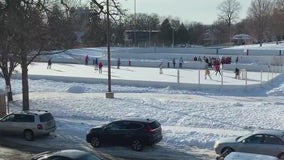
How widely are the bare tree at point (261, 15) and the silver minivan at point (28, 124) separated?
110 meters

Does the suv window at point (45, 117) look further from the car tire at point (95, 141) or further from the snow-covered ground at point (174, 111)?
the car tire at point (95, 141)

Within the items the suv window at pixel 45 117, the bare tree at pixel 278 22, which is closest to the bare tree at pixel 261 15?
the bare tree at pixel 278 22

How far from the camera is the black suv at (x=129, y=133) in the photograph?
22406 millimetres

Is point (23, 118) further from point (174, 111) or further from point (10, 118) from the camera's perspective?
point (174, 111)

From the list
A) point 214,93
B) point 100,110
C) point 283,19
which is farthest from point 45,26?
point 283,19

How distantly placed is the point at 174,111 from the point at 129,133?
9726 millimetres

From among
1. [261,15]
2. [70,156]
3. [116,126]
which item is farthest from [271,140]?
[261,15]

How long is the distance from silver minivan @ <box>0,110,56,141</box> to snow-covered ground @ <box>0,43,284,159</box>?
986 millimetres

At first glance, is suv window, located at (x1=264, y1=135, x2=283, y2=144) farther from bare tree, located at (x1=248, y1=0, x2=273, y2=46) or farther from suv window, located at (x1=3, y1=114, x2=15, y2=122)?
bare tree, located at (x1=248, y1=0, x2=273, y2=46)

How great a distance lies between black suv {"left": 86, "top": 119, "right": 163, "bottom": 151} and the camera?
22406mm

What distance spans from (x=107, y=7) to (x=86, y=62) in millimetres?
51191

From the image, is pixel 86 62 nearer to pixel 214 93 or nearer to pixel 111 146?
Result: pixel 214 93

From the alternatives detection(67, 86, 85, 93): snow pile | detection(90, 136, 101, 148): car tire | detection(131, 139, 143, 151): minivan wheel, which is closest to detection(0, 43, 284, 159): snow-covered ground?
detection(67, 86, 85, 93): snow pile

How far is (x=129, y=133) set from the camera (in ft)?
74.4
